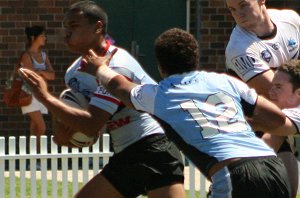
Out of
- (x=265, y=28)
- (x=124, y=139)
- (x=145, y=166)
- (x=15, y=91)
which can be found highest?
(x=265, y=28)

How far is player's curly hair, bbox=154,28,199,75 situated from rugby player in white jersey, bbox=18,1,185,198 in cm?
102

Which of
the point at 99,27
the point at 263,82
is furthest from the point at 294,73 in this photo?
the point at 99,27

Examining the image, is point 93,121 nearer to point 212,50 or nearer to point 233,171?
point 233,171

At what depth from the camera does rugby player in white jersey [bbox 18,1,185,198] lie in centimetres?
730

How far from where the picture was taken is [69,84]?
7527mm

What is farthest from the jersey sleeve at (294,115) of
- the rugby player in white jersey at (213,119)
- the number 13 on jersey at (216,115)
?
the number 13 on jersey at (216,115)

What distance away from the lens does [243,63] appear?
24.1ft

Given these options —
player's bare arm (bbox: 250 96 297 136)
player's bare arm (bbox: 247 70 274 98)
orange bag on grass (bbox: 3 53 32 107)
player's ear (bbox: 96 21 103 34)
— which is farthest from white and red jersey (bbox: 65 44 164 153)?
orange bag on grass (bbox: 3 53 32 107)

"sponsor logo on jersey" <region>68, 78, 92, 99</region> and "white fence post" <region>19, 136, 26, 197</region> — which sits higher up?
"sponsor logo on jersey" <region>68, 78, 92, 99</region>

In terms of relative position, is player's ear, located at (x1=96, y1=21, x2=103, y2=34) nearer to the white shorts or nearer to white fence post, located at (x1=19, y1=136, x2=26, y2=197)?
white fence post, located at (x1=19, y1=136, x2=26, y2=197)

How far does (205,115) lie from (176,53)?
0.39 meters

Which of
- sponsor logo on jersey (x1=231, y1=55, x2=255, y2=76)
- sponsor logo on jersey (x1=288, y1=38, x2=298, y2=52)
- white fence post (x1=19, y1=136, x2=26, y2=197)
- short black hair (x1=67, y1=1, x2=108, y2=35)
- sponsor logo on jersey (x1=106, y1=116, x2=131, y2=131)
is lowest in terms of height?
white fence post (x1=19, y1=136, x2=26, y2=197)

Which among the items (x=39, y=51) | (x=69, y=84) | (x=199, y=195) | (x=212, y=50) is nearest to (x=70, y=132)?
(x=69, y=84)

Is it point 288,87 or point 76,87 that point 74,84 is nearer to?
point 76,87
